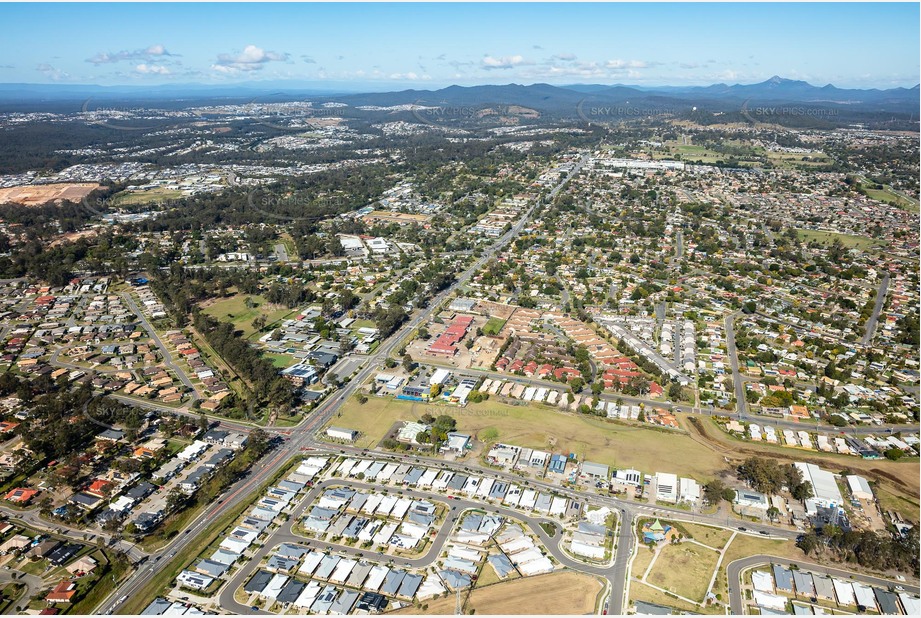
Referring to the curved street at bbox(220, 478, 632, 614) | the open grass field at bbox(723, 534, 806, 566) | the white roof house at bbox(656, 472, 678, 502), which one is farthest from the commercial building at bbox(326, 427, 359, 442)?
the open grass field at bbox(723, 534, 806, 566)

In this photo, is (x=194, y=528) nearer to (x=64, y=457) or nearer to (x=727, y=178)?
(x=64, y=457)

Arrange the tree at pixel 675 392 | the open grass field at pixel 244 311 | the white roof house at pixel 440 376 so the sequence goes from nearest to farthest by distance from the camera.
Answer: the tree at pixel 675 392
the white roof house at pixel 440 376
the open grass field at pixel 244 311

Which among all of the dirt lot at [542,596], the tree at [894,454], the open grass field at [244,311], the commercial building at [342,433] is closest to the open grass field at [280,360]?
the open grass field at [244,311]

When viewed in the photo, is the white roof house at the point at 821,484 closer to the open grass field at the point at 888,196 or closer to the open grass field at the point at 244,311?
the open grass field at the point at 244,311

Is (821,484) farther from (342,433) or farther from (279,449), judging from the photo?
(279,449)

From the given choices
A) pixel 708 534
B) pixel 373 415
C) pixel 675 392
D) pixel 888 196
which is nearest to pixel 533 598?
pixel 708 534
